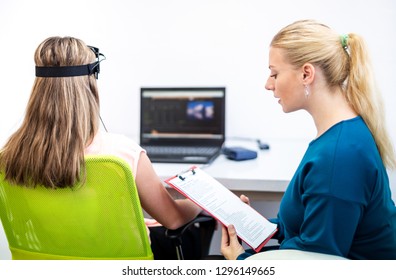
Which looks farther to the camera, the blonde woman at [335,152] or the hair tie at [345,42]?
the hair tie at [345,42]

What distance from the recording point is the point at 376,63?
2.14 metres

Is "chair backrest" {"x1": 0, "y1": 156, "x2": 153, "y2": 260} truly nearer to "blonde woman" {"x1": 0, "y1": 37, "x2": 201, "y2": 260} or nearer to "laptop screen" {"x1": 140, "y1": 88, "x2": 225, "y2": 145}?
"blonde woman" {"x1": 0, "y1": 37, "x2": 201, "y2": 260}

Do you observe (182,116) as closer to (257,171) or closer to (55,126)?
(257,171)

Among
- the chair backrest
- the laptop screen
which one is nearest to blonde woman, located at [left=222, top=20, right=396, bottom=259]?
the chair backrest

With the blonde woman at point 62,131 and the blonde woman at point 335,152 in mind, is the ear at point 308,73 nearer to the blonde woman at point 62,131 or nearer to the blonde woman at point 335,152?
the blonde woman at point 335,152

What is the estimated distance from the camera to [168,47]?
2.31 meters

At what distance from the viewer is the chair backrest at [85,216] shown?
1.02 m

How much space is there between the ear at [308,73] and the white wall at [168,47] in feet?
3.66

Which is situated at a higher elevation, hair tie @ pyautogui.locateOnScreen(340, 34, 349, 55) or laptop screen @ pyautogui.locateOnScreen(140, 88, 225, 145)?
hair tie @ pyautogui.locateOnScreen(340, 34, 349, 55)

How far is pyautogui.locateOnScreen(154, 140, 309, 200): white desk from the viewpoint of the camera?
1583mm

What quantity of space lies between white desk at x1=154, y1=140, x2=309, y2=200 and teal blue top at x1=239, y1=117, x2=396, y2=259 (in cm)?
45

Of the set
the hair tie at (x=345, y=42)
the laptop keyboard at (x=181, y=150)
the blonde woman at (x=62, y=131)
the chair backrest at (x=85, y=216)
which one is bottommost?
the laptop keyboard at (x=181, y=150)

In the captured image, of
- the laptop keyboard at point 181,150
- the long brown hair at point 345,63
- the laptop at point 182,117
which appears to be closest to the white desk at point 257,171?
the laptop keyboard at point 181,150
